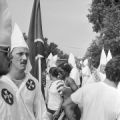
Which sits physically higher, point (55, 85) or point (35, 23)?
point (35, 23)

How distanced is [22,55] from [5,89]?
227 cm

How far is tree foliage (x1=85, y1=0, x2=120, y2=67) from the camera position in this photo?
1320 inches

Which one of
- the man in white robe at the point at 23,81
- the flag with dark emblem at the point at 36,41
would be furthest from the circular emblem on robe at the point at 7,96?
the flag with dark emblem at the point at 36,41

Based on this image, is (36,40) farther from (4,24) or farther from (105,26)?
(105,26)

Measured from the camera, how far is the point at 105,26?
34.5 m

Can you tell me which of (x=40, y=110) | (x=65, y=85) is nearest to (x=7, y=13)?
(x=40, y=110)

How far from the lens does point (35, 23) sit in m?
7.47

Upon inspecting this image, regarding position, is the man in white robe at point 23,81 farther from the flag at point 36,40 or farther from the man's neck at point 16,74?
the flag at point 36,40

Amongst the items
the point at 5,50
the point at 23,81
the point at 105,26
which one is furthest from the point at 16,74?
the point at 105,26

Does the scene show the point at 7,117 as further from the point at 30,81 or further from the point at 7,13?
the point at 30,81

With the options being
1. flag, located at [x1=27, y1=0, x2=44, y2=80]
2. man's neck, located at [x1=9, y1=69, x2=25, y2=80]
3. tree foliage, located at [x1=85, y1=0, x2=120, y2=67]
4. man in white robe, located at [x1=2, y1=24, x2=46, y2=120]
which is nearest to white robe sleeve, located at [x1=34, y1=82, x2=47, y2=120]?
man in white robe, located at [x1=2, y1=24, x2=46, y2=120]

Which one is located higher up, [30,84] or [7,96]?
[7,96]

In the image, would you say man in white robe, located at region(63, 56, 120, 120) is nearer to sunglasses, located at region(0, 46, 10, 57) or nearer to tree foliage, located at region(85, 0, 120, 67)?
sunglasses, located at region(0, 46, 10, 57)

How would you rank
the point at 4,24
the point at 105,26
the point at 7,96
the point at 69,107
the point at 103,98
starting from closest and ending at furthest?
the point at 4,24 → the point at 7,96 → the point at 103,98 → the point at 69,107 → the point at 105,26
